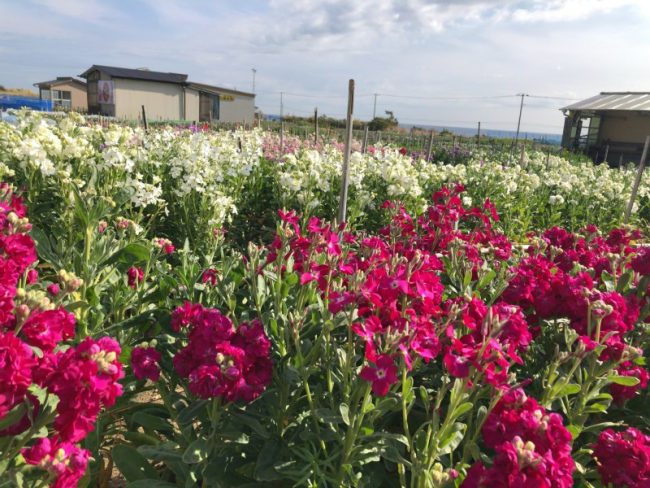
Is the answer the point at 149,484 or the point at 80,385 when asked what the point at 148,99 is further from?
the point at 80,385

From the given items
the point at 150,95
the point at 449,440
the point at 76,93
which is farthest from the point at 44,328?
the point at 76,93

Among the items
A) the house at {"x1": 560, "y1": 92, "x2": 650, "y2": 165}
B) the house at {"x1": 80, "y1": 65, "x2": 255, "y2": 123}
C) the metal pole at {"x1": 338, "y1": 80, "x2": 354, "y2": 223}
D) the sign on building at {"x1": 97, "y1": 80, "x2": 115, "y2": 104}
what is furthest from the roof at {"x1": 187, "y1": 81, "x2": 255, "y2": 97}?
the metal pole at {"x1": 338, "y1": 80, "x2": 354, "y2": 223}

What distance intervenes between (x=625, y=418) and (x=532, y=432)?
43.8 inches

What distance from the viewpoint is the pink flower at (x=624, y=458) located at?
1.26 m

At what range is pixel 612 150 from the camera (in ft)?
89.4

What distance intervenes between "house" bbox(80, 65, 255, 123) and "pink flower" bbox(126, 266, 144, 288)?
3465 centimetres

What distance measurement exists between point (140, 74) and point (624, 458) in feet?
135

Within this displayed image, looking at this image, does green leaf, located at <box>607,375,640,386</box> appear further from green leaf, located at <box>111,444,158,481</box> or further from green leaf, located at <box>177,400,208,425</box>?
green leaf, located at <box>111,444,158,481</box>

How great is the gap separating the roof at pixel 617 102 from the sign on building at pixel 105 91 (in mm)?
30353

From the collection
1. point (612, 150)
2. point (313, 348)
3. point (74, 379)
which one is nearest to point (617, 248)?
point (313, 348)

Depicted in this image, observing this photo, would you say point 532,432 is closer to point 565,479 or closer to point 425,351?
point 565,479

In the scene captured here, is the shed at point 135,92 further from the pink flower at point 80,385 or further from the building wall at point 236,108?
the pink flower at point 80,385

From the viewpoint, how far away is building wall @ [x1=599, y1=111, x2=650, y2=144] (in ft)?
88.3

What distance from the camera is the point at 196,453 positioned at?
147 cm
